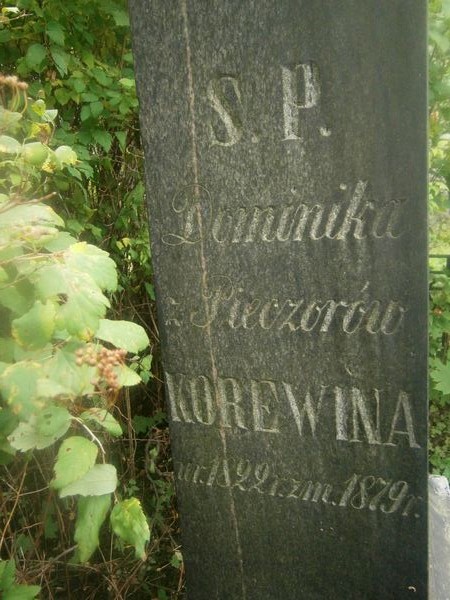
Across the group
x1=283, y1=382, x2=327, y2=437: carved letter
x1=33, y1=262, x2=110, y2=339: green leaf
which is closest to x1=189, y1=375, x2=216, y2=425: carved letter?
x1=283, y1=382, x2=327, y2=437: carved letter

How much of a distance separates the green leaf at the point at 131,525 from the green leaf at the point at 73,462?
0.19m

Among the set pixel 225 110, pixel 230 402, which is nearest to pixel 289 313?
pixel 230 402

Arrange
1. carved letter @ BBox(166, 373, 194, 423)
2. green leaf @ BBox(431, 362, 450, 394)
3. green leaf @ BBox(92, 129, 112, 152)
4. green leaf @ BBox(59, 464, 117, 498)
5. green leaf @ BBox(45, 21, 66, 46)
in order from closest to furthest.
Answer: green leaf @ BBox(59, 464, 117, 498) < carved letter @ BBox(166, 373, 194, 423) < green leaf @ BBox(45, 21, 66, 46) < green leaf @ BBox(92, 129, 112, 152) < green leaf @ BBox(431, 362, 450, 394)

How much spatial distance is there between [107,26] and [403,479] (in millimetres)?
2447

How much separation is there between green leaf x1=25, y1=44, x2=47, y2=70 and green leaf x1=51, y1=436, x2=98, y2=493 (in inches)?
61.4

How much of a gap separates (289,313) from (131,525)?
0.82m

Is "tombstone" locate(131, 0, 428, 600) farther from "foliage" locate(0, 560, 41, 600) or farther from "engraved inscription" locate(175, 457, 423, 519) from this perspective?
"foliage" locate(0, 560, 41, 600)

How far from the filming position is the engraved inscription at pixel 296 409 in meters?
1.80

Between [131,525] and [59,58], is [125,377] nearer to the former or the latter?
[131,525]

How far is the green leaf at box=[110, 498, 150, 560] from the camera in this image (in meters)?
1.57

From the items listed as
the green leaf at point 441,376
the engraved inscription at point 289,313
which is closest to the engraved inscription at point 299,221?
the engraved inscription at point 289,313

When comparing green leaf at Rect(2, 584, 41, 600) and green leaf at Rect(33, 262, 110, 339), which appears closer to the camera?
green leaf at Rect(33, 262, 110, 339)

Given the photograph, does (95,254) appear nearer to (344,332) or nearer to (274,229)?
(274,229)

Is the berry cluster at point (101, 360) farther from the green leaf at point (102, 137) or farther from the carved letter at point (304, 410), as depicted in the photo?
the green leaf at point (102, 137)
